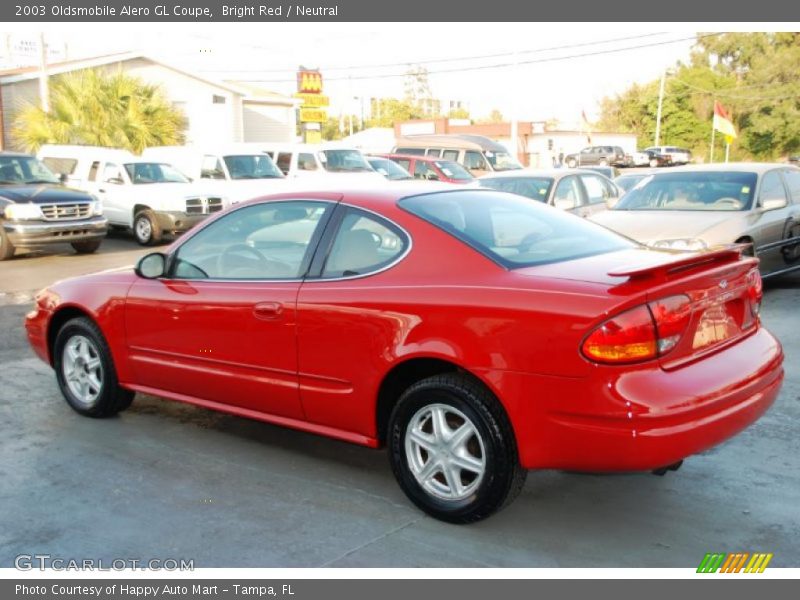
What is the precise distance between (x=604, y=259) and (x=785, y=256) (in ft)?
22.0

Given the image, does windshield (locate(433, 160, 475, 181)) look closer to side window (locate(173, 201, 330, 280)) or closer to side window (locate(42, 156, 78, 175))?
side window (locate(42, 156, 78, 175))

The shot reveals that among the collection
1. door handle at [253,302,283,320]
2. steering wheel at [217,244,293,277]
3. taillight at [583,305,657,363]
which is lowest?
door handle at [253,302,283,320]

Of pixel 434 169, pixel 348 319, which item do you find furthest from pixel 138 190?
pixel 348 319

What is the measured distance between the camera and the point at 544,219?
479cm

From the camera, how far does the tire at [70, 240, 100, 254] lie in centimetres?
1533

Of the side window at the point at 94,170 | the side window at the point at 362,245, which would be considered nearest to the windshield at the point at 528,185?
the side window at the point at 362,245

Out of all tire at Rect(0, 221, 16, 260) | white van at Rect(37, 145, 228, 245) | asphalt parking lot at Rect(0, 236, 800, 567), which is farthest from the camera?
white van at Rect(37, 145, 228, 245)

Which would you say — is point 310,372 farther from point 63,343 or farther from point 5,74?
point 5,74

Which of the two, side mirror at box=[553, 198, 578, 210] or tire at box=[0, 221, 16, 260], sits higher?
side mirror at box=[553, 198, 578, 210]

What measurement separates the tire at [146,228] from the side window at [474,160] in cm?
1073

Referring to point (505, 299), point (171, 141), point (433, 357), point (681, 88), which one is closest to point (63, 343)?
point (433, 357)

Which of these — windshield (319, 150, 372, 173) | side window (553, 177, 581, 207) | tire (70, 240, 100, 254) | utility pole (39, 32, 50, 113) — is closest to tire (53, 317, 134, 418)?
side window (553, 177, 581, 207)

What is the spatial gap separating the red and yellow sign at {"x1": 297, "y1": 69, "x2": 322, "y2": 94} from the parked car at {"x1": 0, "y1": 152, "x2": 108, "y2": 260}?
77.3ft

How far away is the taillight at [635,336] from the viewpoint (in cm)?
352
